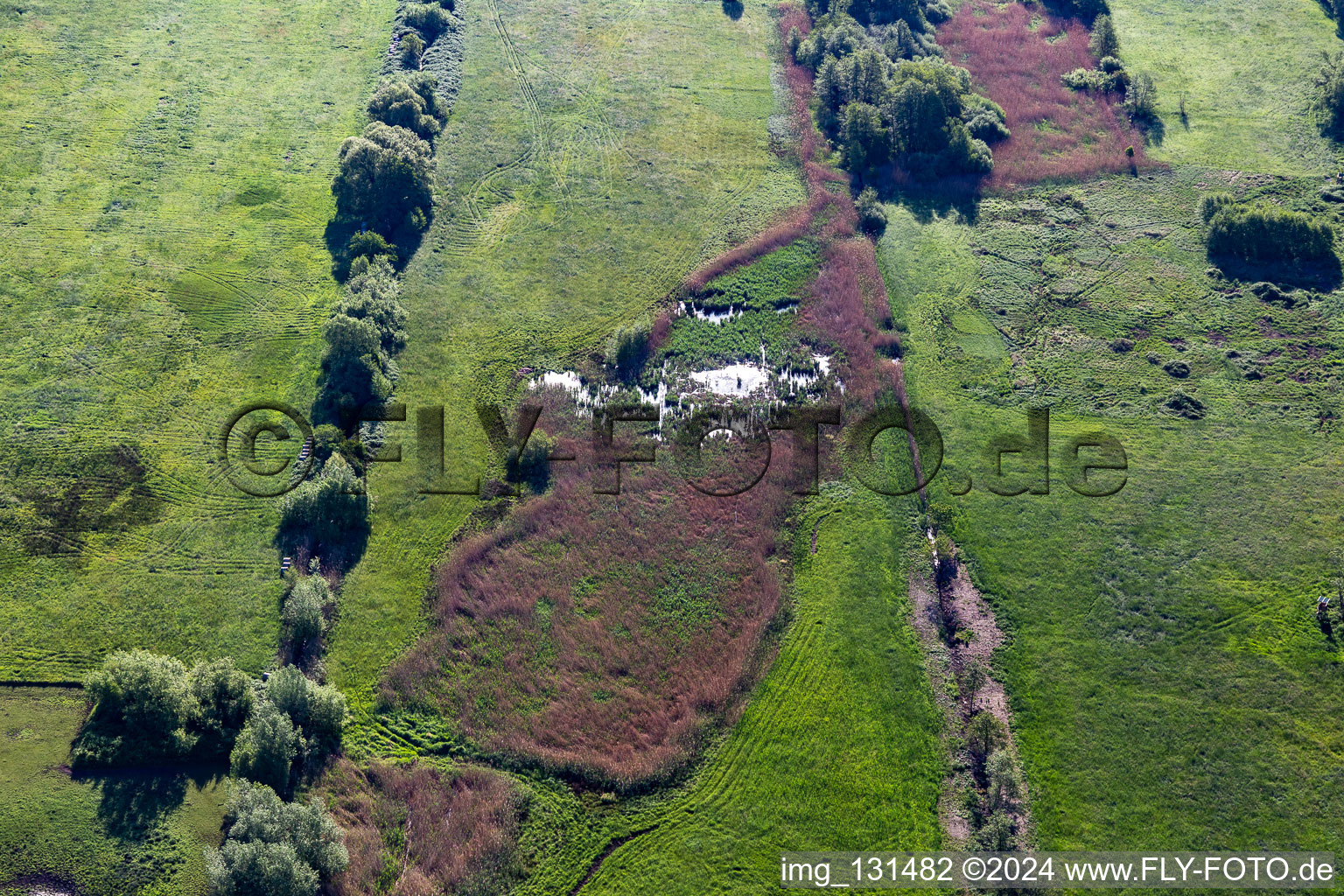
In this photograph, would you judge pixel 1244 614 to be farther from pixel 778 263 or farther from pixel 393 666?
pixel 393 666

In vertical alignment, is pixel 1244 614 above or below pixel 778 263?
below

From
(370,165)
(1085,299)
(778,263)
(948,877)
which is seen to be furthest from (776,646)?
(370,165)

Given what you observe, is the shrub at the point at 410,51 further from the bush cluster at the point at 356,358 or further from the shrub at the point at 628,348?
the shrub at the point at 628,348

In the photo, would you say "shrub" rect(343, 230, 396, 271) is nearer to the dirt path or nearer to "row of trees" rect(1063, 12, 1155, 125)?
the dirt path

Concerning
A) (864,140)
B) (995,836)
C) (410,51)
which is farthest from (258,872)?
(410,51)

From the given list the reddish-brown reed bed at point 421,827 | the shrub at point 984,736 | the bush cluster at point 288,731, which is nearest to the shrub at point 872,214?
the shrub at point 984,736

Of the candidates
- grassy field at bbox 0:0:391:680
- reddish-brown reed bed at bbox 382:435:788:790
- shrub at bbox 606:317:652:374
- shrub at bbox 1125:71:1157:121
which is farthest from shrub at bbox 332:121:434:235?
shrub at bbox 1125:71:1157:121
